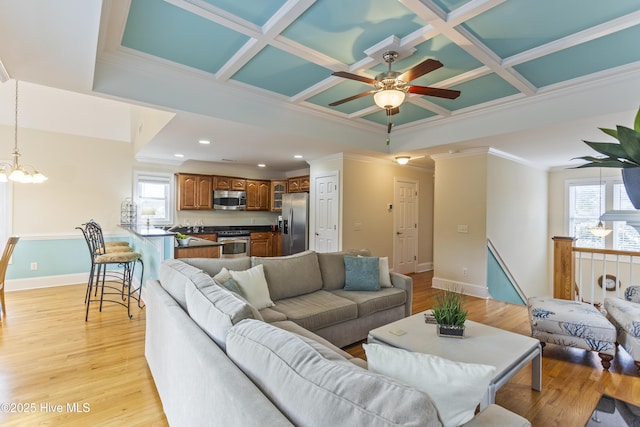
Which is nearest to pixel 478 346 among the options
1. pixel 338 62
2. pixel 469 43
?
pixel 469 43

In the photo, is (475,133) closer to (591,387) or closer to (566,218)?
(591,387)

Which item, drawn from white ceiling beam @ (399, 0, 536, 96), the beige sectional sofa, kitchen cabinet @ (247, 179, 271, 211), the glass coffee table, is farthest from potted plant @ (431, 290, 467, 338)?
kitchen cabinet @ (247, 179, 271, 211)

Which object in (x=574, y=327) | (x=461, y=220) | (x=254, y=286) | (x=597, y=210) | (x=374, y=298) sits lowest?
(x=574, y=327)

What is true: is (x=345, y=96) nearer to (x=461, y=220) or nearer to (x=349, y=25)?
(x=349, y=25)

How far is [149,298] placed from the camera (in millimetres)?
2451

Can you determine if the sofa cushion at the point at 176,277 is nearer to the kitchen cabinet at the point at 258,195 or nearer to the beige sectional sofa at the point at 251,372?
the beige sectional sofa at the point at 251,372

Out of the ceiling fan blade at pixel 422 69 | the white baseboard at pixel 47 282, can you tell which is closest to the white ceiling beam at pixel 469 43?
the ceiling fan blade at pixel 422 69

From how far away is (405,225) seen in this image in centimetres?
659

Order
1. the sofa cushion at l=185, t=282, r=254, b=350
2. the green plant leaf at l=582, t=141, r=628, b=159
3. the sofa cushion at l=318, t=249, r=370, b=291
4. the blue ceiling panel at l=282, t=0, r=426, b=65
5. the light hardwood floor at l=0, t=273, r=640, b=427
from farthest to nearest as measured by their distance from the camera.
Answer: the sofa cushion at l=318, t=249, r=370, b=291 < the blue ceiling panel at l=282, t=0, r=426, b=65 < the light hardwood floor at l=0, t=273, r=640, b=427 < the sofa cushion at l=185, t=282, r=254, b=350 < the green plant leaf at l=582, t=141, r=628, b=159

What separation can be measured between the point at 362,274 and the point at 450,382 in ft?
7.98

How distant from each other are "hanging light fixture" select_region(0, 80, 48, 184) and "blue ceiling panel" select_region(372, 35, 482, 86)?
4.59 m

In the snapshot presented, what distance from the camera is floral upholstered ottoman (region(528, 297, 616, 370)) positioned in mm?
2586

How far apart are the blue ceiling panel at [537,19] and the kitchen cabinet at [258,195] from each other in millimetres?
5911

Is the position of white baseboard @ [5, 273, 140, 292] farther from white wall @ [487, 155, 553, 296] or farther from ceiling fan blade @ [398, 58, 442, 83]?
white wall @ [487, 155, 553, 296]
